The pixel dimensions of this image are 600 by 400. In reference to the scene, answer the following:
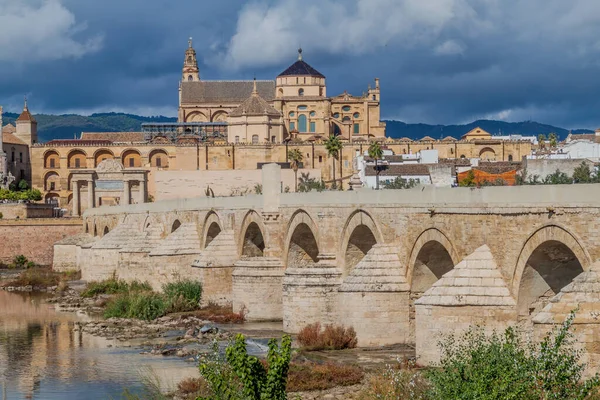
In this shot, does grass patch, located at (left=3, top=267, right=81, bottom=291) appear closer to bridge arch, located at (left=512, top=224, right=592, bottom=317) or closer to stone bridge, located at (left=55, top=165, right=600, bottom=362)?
stone bridge, located at (left=55, top=165, right=600, bottom=362)

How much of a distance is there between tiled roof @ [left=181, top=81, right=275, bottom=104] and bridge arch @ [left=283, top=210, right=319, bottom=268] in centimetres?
7933

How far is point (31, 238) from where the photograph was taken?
7756cm

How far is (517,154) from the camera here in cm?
9556

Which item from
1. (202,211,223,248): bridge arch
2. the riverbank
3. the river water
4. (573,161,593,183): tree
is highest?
(573,161,593,183): tree

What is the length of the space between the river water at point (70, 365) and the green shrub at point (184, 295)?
3572 mm

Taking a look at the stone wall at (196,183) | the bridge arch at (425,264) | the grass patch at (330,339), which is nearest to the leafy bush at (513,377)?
the bridge arch at (425,264)

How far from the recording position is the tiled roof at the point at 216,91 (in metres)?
114

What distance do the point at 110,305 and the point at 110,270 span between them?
42.5 feet

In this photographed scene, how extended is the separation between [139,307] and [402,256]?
14552 mm

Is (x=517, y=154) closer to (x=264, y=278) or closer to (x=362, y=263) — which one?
(x=264, y=278)

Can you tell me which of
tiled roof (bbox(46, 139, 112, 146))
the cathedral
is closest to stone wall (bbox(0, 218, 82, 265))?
the cathedral

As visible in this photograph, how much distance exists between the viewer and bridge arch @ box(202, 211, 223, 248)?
42.3 meters

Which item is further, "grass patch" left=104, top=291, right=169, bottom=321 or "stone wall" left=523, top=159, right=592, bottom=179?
"stone wall" left=523, top=159, right=592, bottom=179

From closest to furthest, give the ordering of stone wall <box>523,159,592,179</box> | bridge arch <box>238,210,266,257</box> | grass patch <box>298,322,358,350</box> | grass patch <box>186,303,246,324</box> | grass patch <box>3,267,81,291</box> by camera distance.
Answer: grass patch <box>298,322,358,350</box> → grass patch <box>186,303,246,324</box> → bridge arch <box>238,210,266,257</box> → stone wall <box>523,159,592,179</box> → grass patch <box>3,267,81,291</box>
